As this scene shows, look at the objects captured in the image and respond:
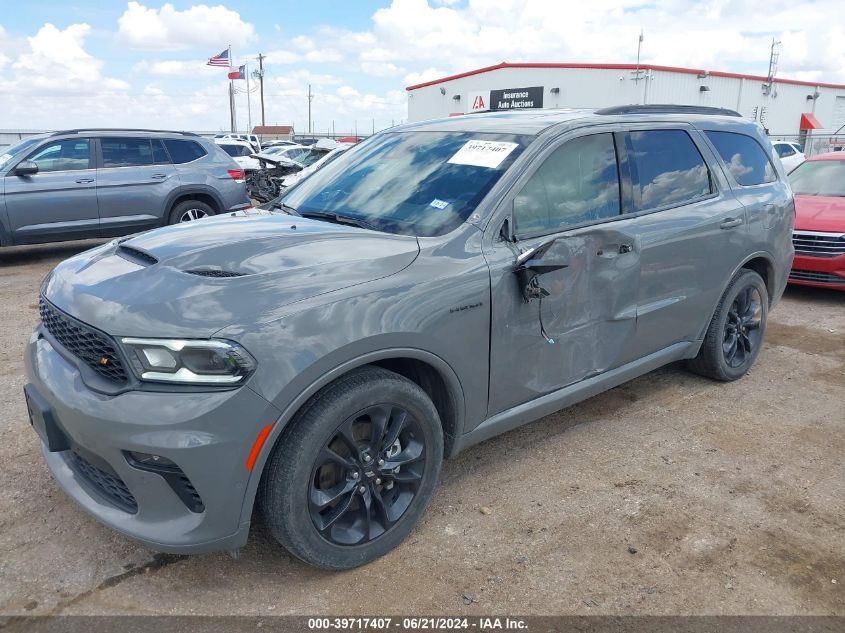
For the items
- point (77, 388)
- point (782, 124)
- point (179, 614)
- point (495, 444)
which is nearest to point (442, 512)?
point (495, 444)

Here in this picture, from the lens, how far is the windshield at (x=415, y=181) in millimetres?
3104

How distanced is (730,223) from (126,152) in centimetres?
779

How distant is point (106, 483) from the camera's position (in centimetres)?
252

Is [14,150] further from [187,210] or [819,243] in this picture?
[819,243]

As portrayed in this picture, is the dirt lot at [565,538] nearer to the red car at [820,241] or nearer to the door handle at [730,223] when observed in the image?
the door handle at [730,223]

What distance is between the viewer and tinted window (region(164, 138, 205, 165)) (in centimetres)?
937

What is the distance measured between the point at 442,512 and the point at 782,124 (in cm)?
4715

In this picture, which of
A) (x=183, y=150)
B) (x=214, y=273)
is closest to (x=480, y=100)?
(x=183, y=150)

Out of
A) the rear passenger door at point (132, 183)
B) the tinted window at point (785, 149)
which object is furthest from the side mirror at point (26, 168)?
the tinted window at point (785, 149)

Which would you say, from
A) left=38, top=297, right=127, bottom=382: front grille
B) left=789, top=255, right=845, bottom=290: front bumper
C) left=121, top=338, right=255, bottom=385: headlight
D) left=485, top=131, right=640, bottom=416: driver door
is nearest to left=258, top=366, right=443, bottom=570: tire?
left=121, top=338, right=255, bottom=385: headlight

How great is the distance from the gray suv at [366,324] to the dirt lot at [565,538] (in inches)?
10.1

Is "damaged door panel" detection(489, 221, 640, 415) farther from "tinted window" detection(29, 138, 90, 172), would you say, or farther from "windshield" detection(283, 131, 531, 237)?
"tinted window" detection(29, 138, 90, 172)

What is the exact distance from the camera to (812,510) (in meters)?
3.18

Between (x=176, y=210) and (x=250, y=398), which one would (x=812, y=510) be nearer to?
(x=250, y=398)
